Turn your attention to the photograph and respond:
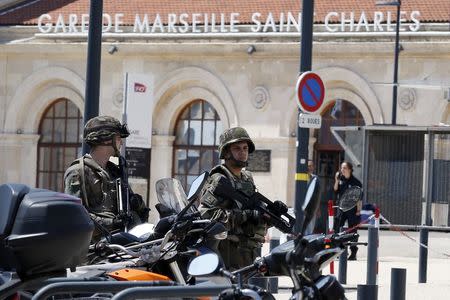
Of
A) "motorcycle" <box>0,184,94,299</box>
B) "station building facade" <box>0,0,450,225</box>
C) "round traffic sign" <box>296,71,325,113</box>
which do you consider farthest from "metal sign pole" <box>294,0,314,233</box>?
"station building facade" <box>0,0,450,225</box>

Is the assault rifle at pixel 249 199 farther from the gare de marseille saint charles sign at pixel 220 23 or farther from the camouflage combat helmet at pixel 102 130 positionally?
the gare de marseille saint charles sign at pixel 220 23

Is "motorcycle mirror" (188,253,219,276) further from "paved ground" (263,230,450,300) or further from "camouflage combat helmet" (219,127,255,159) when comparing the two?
"paved ground" (263,230,450,300)

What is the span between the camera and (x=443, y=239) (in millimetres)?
25844

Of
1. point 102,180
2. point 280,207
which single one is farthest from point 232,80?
point 280,207

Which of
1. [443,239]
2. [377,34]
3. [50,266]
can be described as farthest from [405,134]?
[50,266]

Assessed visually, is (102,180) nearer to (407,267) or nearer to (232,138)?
(232,138)

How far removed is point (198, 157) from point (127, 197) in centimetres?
3275

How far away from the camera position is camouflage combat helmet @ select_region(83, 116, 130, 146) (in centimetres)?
1069

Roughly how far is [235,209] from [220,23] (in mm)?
32080

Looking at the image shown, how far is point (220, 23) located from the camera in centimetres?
4184

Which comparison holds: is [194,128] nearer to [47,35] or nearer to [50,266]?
[47,35]

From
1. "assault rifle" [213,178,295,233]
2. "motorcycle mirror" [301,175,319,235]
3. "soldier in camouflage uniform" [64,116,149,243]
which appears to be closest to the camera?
"motorcycle mirror" [301,175,319,235]

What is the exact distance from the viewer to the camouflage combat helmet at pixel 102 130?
10.7m

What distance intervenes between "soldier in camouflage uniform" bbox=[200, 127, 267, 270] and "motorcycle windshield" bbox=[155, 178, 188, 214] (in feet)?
3.34
